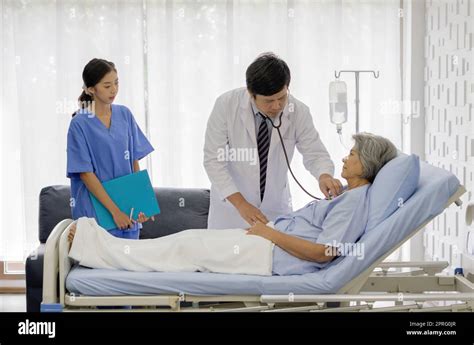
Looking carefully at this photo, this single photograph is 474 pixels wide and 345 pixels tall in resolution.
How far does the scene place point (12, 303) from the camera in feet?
15.6

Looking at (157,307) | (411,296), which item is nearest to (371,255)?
(411,296)

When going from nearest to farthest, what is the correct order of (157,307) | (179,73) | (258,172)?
(157,307) → (258,172) → (179,73)

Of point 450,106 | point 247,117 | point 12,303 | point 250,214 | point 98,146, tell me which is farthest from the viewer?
point 12,303

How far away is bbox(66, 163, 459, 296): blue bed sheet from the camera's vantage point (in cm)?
269

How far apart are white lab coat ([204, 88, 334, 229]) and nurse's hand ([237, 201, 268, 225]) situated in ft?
0.33

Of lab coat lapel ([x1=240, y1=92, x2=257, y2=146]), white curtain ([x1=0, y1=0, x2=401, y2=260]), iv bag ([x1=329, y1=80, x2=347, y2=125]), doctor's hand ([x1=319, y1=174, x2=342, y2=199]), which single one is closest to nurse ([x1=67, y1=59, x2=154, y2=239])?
lab coat lapel ([x1=240, y1=92, x2=257, y2=146])

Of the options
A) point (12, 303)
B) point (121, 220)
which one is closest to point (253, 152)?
point (121, 220)

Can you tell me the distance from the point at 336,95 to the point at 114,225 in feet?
5.24

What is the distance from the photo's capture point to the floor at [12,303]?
15.1 feet

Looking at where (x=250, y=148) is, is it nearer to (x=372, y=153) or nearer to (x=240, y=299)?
(x=372, y=153)

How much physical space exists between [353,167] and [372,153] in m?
0.08
